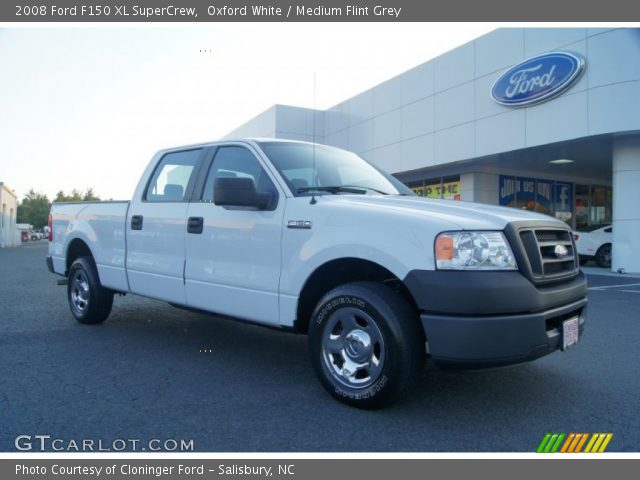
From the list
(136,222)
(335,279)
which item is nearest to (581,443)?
(335,279)

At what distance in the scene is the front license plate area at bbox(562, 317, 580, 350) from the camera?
3.30 m

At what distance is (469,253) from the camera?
306cm

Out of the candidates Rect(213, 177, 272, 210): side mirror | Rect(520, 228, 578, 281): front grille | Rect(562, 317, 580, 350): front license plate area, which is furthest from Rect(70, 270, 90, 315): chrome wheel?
Rect(562, 317, 580, 350): front license plate area

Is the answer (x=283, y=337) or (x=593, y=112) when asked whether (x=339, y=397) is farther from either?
(x=593, y=112)

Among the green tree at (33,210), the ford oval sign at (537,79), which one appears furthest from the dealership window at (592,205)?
the green tree at (33,210)

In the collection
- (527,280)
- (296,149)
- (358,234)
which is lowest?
(527,280)

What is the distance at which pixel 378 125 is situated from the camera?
22484mm

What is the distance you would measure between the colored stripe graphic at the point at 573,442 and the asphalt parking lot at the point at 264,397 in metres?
0.05

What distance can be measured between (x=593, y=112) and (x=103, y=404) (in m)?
14.3

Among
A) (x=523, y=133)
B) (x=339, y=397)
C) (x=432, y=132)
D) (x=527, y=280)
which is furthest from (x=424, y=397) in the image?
(x=432, y=132)

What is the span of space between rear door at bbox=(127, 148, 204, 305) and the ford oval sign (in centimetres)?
1287

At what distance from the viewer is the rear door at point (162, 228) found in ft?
15.7
